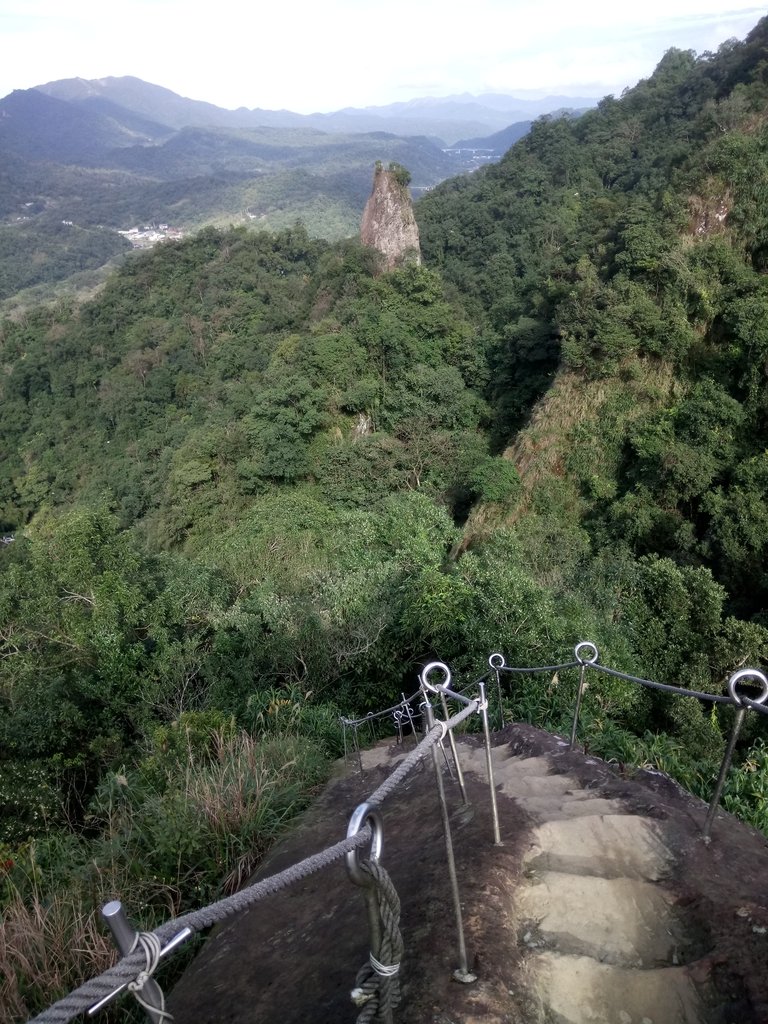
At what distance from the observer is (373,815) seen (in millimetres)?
1604

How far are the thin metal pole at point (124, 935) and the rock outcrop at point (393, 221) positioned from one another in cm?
3319

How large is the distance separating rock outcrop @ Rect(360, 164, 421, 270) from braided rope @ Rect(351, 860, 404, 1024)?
1299 inches

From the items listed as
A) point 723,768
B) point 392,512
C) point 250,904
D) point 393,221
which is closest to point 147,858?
point 250,904

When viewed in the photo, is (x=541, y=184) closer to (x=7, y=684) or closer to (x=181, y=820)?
(x=7, y=684)

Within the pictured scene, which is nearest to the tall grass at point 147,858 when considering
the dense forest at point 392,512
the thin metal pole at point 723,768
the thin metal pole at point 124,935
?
the dense forest at point 392,512

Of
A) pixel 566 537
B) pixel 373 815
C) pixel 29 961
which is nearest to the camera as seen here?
pixel 373 815

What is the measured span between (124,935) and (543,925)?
176 cm

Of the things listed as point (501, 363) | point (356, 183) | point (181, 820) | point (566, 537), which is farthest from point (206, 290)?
point (356, 183)

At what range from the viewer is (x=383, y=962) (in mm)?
1534

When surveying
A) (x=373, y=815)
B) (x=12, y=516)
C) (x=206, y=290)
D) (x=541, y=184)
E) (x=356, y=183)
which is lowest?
(x=12, y=516)

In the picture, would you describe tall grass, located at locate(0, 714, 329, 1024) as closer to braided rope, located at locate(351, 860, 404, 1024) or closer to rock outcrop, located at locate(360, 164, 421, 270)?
braided rope, located at locate(351, 860, 404, 1024)

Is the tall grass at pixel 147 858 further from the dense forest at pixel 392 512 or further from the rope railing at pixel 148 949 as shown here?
the rope railing at pixel 148 949

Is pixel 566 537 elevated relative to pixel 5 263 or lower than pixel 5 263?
lower

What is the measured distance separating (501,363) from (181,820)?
21.0 m
